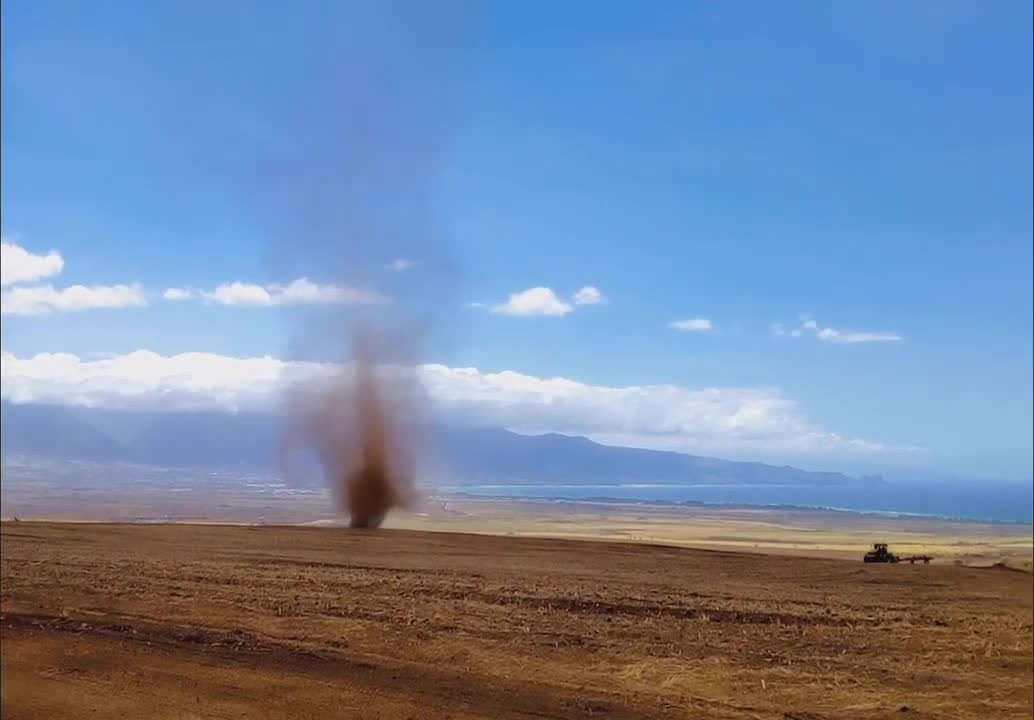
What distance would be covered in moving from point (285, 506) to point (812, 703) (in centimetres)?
4322

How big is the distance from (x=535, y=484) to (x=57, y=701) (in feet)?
412

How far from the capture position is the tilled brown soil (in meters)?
11.9

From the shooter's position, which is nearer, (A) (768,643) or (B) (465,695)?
(B) (465,695)

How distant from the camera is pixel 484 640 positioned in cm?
1546

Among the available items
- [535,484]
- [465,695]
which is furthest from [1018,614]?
[535,484]

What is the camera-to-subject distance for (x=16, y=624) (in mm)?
15336

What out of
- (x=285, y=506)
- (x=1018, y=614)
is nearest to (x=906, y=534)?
(x=285, y=506)

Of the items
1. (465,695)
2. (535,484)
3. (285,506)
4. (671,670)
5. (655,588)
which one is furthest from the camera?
(535,484)

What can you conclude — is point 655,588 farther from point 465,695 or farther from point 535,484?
point 535,484

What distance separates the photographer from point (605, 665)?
1419 centimetres

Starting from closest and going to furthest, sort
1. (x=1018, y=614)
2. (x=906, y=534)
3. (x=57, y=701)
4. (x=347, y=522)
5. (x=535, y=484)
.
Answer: (x=57, y=701)
(x=1018, y=614)
(x=347, y=522)
(x=906, y=534)
(x=535, y=484)

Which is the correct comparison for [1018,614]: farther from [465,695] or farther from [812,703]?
[465,695]

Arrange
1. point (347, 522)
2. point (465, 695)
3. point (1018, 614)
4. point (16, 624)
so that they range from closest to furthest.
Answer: point (465, 695), point (16, 624), point (1018, 614), point (347, 522)

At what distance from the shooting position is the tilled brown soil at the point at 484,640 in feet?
39.1
